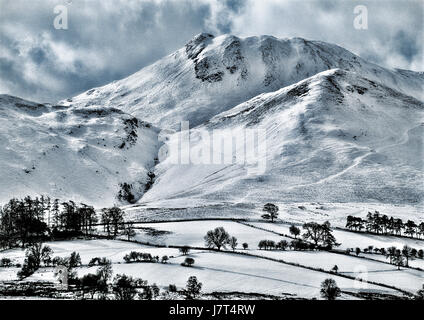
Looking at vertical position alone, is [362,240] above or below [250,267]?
above

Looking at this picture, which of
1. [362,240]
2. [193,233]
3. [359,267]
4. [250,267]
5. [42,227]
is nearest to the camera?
[250,267]

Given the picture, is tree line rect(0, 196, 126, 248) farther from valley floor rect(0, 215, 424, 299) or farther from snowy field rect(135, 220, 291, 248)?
valley floor rect(0, 215, 424, 299)

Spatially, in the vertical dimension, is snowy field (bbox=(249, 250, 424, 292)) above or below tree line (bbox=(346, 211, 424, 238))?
below

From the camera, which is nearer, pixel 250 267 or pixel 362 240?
pixel 250 267

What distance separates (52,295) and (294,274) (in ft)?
120

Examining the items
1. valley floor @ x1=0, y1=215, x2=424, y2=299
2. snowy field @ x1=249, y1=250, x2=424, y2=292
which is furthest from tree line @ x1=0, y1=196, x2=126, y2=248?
snowy field @ x1=249, y1=250, x2=424, y2=292

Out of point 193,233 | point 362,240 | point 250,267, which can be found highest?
point 193,233

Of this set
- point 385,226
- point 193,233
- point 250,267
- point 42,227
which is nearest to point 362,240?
point 385,226

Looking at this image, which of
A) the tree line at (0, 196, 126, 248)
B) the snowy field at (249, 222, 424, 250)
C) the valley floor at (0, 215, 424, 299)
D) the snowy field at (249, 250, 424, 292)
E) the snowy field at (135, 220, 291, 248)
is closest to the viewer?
the valley floor at (0, 215, 424, 299)

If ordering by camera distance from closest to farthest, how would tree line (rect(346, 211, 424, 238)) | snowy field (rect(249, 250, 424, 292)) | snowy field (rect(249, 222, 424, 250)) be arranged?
1. snowy field (rect(249, 250, 424, 292))
2. snowy field (rect(249, 222, 424, 250))
3. tree line (rect(346, 211, 424, 238))

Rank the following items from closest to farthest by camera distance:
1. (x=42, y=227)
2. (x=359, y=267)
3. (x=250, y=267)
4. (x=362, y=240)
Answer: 1. (x=250, y=267)
2. (x=359, y=267)
3. (x=42, y=227)
4. (x=362, y=240)

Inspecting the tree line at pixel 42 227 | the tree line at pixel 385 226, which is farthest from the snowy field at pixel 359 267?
the tree line at pixel 42 227

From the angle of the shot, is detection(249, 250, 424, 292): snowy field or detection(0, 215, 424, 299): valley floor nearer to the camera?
detection(0, 215, 424, 299): valley floor

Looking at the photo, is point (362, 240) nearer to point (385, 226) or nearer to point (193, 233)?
point (385, 226)
